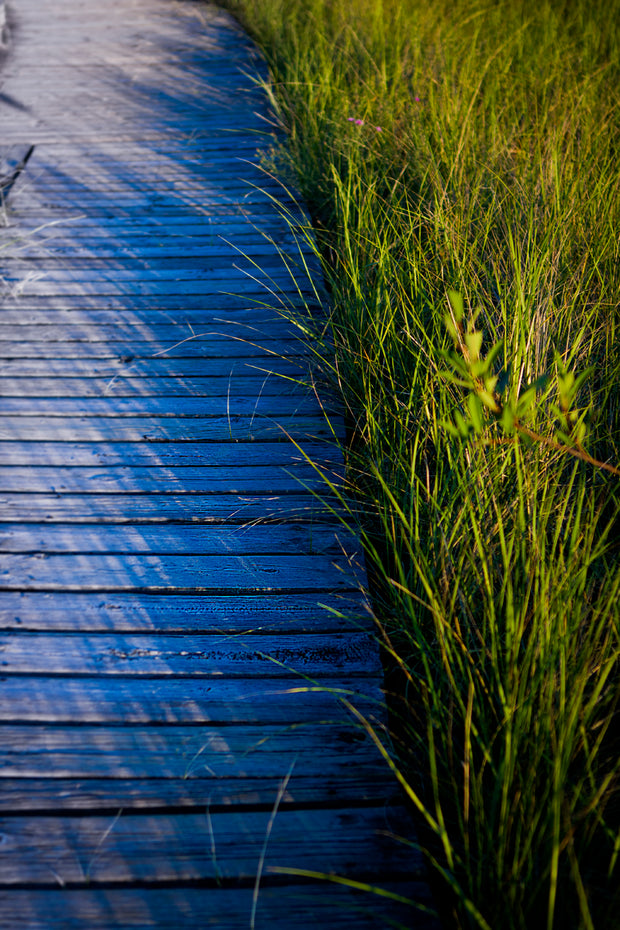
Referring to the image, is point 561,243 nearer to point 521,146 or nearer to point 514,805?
point 521,146

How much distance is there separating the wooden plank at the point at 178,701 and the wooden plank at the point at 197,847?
173 mm

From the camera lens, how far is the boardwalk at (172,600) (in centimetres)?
108

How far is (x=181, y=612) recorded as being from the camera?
148cm

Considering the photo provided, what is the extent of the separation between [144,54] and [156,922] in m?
5.63

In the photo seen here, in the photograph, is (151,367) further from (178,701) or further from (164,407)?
(178,701)

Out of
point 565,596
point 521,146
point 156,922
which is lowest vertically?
point 156,922

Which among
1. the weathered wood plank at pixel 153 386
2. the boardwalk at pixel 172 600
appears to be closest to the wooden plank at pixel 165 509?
the boardwalk at pixel 172 600

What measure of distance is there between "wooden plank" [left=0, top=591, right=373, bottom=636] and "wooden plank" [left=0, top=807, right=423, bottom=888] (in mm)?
406

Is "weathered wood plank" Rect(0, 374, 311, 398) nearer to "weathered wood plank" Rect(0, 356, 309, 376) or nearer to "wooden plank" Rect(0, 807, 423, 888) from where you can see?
"weathered wood plank" Rect(0, 356, 309, 376)

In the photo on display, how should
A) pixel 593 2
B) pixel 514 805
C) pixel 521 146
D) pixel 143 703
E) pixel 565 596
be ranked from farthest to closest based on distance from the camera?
pixel 593 2
pixel 521 146
pixel 143 703
pixel 565 596
pixel 514 805

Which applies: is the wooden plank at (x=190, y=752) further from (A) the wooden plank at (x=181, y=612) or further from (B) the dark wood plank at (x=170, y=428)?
(B) the dark wood plank at (x=170, y=428)

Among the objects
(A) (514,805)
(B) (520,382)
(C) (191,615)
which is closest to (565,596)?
(A) (514,805)

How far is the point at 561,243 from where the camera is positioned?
5.93 feet

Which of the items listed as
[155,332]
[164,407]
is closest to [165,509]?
[164,407]
